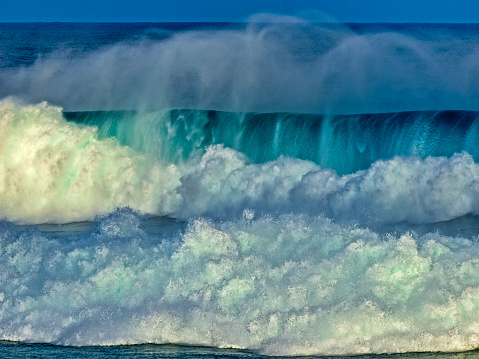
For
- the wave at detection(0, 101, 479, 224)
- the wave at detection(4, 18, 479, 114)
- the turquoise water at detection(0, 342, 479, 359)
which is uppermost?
the wave at detection(4, 18, 479, 114)

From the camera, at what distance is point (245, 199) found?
479 inches

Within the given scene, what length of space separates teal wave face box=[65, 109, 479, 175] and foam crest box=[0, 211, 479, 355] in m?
4.49

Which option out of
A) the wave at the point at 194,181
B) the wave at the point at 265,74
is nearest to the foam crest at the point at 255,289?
the wave at the point at 194,181

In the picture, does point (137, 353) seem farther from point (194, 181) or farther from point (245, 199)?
point (194, 181)

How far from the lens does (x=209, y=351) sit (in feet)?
23.6

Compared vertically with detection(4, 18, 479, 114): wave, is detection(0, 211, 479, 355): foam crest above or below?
below

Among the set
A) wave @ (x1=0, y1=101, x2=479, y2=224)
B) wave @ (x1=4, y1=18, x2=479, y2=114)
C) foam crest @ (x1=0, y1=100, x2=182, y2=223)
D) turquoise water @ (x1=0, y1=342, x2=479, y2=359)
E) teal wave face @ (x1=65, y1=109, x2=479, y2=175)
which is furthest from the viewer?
wave @ (x1=4, y1=18, x2=479, y2=114)

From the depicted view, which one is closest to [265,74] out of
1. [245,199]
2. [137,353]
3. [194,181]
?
[194,181]

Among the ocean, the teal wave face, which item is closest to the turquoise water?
the ocean

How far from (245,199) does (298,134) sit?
95.1 inches

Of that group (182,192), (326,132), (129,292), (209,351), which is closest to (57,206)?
(182,192)

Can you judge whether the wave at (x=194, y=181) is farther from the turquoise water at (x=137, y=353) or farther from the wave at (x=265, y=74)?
the turquoise water at (x=137, y=353)

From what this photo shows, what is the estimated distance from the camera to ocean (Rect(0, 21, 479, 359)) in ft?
24.4

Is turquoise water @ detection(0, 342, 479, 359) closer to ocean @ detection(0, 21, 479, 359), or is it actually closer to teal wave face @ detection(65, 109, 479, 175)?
ocean @ detection(0, 21, 479, 359)
